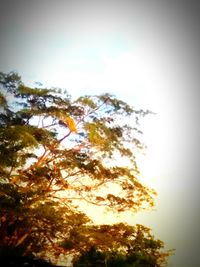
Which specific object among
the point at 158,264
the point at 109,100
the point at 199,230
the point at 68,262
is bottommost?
the point at 68,262

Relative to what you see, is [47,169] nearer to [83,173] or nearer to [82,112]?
[83,173]

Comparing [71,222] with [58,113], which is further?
[58,113]

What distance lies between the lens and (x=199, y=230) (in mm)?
63500

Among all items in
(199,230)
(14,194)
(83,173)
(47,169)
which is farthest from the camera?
(199,230)

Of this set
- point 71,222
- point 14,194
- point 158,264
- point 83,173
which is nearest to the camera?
point 14,194

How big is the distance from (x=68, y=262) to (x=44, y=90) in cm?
577

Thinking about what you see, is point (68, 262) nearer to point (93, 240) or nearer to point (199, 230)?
point (93, 240)

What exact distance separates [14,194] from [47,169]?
2.20 m

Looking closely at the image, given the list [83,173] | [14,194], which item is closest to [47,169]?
[83,173]

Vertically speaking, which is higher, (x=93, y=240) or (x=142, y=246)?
(x=142, y=246)

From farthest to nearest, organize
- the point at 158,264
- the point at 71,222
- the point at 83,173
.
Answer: the point at 83,173
the point at 158,264
the point at 71,222

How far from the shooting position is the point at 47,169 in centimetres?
1024

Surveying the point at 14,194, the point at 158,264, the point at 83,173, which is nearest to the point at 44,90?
the point at 83,173

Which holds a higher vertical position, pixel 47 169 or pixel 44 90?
pixel 44 90
